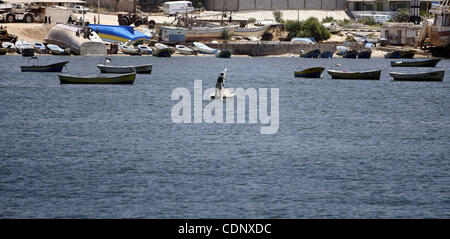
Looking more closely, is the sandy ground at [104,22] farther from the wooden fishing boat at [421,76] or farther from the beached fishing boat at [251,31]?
the wooden fishing boat at [421,76]

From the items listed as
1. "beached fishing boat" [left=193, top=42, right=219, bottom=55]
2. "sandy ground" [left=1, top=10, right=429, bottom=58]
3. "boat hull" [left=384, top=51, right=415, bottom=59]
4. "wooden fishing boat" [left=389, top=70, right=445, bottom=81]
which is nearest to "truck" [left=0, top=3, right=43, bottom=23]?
"sandy ground" [left=1, top=10, right=429, bottom=58]

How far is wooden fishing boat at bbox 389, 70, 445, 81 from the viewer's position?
91188 millimetres

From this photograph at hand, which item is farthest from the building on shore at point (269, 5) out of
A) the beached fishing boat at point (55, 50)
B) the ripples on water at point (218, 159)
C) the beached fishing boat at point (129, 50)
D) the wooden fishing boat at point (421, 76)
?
the ripples on water at point (218, 159)

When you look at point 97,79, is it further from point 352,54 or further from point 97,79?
point 352,54

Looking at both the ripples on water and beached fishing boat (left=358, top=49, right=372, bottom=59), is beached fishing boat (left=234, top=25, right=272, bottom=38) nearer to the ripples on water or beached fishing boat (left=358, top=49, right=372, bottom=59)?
beached fishing boat (left=358, top=49, right=372, bottom=59)

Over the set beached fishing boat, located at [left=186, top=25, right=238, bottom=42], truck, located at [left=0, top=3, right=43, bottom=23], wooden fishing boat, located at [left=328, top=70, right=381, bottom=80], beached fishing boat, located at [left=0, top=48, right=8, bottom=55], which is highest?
truck, located at [left=0, top=3, right=43, bottom=23]

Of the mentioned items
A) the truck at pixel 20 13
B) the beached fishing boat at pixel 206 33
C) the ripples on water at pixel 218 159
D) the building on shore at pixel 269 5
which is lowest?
the ripples on water at pixel 218 159

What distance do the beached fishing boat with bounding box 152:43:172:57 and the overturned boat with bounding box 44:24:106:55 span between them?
972 cm

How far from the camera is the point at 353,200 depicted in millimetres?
31469

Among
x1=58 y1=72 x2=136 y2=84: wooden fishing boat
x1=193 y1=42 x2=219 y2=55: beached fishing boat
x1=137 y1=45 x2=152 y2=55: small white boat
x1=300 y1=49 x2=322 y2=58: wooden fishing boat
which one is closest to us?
x1=58 y1=72 x2=136 y2=84: wooden fishing boat

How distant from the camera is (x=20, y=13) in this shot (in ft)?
458

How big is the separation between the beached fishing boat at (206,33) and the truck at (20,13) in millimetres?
27679

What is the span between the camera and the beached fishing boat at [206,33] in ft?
480
